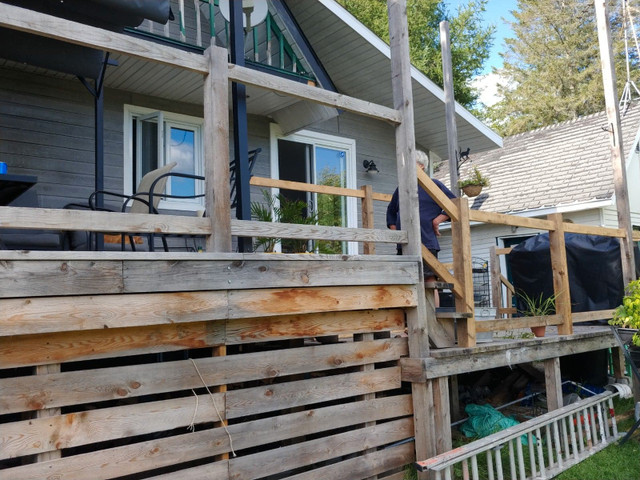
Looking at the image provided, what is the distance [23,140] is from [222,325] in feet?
11.7

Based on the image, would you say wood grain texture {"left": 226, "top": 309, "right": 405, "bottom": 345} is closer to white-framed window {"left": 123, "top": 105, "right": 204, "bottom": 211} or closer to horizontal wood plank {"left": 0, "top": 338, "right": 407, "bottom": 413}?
horizontal wood plank {"left": 0, "top": 338, "right": 407, "bottom": 413}

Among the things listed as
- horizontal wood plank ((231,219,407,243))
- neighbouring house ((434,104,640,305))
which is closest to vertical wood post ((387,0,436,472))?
horizontal wood plank ((231,219,407,243))

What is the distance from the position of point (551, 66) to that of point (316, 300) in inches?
1039

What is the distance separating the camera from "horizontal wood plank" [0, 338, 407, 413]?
2.55 meters

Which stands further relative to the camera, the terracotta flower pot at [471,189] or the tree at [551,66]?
the tree at [551,66]

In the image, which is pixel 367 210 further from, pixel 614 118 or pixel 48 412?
pixel 48 412

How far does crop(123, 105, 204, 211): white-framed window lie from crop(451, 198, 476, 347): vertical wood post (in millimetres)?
3324

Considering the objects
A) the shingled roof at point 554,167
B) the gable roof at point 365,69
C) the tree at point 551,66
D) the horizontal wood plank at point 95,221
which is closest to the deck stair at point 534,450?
the horizontal wood plank at point 95,221

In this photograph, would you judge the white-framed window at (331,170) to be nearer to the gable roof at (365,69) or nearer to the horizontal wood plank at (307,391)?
the gable roof at (365,69)

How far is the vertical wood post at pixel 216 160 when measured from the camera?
10.2ft


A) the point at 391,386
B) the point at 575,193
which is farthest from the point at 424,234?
the point at 575,193

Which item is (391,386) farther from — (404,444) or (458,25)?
(458,25)

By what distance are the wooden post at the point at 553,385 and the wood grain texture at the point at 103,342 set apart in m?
3.49

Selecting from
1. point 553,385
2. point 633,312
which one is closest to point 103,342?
point 553,385
